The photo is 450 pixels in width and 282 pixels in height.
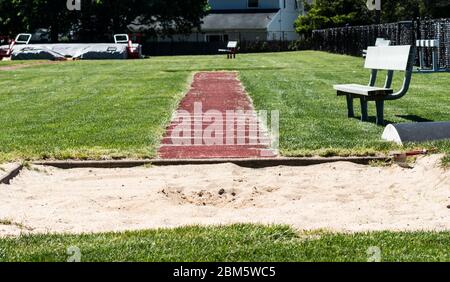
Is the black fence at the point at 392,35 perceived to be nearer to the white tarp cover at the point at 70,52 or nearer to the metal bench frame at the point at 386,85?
the white tarp cover at the point at 70,52

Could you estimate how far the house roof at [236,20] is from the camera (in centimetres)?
7481

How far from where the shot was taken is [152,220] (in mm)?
7270

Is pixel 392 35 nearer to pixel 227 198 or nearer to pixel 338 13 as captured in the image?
pixel 227 198

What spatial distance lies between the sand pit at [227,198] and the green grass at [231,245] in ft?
1.47

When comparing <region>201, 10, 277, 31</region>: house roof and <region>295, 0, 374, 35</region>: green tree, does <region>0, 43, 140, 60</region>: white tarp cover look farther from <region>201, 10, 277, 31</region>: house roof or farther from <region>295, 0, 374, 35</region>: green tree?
<region>201, 10, 277, 31</region>: house roof

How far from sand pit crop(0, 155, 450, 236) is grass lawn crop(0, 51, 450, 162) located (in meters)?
0.91

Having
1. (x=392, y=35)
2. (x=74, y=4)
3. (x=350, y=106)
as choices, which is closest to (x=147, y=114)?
(x=350, y=106)

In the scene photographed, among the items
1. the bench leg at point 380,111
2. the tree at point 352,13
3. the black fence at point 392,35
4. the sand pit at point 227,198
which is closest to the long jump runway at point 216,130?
the sand pit at point 227,198

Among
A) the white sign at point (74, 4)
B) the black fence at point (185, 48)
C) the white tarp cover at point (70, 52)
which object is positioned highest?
the white sign at point (74, 4)

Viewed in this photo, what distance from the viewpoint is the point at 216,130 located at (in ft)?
41.0

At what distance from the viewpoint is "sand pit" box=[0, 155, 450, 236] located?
7.03 metres
